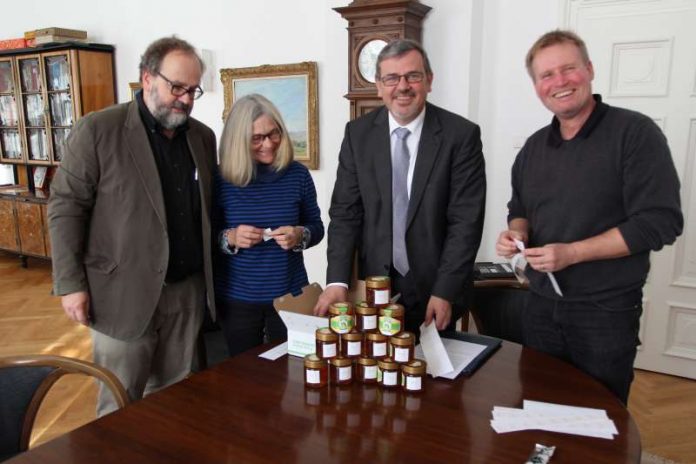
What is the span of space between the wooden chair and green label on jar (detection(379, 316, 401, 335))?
0.67 metres

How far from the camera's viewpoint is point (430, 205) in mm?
1806

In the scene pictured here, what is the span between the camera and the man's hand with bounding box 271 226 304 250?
6.28ft

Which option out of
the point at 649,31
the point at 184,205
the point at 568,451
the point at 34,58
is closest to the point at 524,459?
the point at 568,451

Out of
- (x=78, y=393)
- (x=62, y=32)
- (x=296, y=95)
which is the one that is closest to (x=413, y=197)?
(x=78, y=393)

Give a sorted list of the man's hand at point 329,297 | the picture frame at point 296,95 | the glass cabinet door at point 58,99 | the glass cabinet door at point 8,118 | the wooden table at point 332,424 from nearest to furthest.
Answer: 1. the wooden table at point 332,424
2. the man's hand at point 329,297
3. the picture frame at point 296,95
4. the glass cabinet door at point 58,99
5. the glass cabinet door at point 8,118

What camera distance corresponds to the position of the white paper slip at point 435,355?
1440mm

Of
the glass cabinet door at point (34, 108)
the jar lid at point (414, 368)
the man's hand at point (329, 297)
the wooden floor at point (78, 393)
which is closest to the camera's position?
the jar lid at point (414, 368)

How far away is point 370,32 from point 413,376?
2461 millimetres

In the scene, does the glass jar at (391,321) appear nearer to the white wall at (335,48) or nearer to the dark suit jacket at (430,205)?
the dark suit jacket at (430,205)

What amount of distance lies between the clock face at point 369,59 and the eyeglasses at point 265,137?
1491mm

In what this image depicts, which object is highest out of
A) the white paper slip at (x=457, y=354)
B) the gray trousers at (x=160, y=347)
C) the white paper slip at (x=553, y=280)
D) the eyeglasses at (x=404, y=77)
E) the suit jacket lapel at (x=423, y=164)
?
the eyeglasses at (x=404, y=77)

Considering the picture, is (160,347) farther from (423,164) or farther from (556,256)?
(556,256)

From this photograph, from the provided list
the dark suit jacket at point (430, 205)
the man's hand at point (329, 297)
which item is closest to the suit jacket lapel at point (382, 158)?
the dark suit jacket at point (430, 205)

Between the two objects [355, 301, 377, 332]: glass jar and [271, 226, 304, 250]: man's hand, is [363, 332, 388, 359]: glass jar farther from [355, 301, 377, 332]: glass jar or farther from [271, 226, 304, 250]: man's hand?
[271, 226, 304, 250]: man's hand
